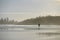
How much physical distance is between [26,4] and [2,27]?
17.0 inches

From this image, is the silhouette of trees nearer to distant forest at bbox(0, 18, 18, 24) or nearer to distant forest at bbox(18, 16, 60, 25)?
distant forest at bbox(0, 18, 18, 24)

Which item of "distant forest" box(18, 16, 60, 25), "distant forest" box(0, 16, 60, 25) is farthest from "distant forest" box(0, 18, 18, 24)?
"distant forest" box(18, 16, 60, 25)

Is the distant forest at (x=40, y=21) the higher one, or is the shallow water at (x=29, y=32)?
the distant forest at (x=40, y=21)

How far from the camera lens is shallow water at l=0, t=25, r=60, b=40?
1.35 meters

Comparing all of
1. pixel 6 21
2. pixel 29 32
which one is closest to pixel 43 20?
pixel 29 32

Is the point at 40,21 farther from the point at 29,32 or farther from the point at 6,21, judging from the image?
the point at 6,21

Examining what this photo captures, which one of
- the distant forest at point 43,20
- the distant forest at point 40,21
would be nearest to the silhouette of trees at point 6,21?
the distant forest at point 40,21

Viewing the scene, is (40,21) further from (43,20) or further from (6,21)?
(6,21)

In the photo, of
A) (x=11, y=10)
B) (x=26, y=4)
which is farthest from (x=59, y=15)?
(x=11, y=10)

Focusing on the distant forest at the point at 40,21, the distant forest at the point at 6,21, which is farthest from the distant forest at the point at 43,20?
the distant forest at the point at 6,21

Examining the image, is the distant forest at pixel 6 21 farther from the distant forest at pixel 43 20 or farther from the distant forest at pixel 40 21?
the distant forest at pixel 43 20

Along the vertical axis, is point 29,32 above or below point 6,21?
below

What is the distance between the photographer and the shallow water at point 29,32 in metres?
1.35

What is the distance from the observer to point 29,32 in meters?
1.36
